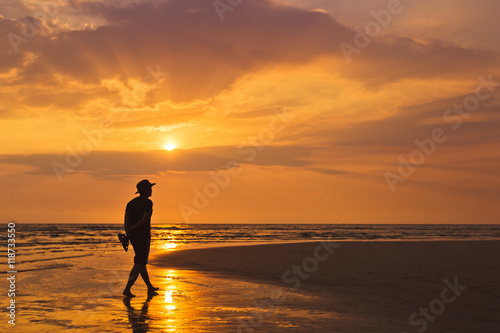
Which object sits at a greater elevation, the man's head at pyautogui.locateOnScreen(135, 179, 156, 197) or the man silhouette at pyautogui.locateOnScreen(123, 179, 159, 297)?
the man's head at pyautogui.locateOnScreen(135, 179, 156, 197)

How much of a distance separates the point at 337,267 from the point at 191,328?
9383 millimetres

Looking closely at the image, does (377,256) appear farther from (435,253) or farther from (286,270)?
(286,270)

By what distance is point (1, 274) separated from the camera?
1306 cm

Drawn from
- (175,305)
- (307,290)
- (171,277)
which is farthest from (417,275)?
(175,305)

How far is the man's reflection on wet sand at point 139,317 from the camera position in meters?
6.27

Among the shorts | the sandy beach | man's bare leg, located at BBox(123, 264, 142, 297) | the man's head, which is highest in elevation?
the man's head

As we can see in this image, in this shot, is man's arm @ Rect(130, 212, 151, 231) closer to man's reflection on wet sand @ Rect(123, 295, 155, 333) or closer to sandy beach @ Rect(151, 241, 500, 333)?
man's reflection on wet sand @ Rect(123, 295, 155, 333)

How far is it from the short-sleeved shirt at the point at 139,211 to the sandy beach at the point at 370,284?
2.72 m

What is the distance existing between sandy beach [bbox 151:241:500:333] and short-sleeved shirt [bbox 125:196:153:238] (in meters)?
2.72

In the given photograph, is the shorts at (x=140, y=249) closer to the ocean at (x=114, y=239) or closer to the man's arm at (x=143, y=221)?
the man's arm at (x=143, y=221)

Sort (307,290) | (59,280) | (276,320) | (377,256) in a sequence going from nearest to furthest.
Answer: (276,320) → (307,290) → (59,280) → (377,256)

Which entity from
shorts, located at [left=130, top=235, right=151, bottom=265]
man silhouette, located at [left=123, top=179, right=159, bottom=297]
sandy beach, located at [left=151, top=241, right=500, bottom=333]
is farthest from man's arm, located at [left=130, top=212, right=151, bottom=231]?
sandy beach, located at [left=151, top=241, right=500, bottom=333]

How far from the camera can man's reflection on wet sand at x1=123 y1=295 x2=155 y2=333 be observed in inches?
247

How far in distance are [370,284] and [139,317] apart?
23.8 feet
